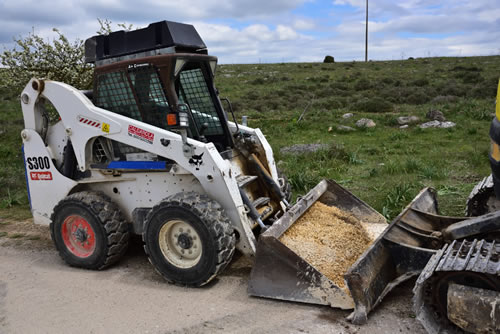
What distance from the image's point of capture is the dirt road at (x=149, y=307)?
391 cm

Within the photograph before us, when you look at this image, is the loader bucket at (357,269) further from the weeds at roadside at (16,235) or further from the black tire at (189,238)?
the weeds at roadside at (16,235)

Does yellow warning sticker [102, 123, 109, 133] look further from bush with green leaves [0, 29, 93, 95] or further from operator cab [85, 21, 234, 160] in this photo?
bush with green leaves [0, 29, 93, 95]

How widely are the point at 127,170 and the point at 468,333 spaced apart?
3642 mm

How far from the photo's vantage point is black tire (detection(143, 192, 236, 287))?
4465mm

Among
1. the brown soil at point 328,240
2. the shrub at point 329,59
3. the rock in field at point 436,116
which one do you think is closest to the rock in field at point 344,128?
the rock in field at point 436,116

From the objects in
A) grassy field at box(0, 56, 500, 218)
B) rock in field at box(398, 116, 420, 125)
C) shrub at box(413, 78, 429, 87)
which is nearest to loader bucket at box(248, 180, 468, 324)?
grassy field at box(0, 56, 500, 218)

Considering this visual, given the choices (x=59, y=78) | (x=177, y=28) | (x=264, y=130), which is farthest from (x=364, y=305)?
(x=264, y=130)

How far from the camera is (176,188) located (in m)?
5.06

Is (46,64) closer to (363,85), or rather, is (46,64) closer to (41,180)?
(41,180)

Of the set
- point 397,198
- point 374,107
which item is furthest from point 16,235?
point 374,107

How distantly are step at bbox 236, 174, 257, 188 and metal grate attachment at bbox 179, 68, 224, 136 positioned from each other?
24.7 inches

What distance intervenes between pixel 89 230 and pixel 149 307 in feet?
4.53

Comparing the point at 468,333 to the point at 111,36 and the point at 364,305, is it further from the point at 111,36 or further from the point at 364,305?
the point at 111,36

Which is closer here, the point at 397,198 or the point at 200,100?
the point at 200,100
